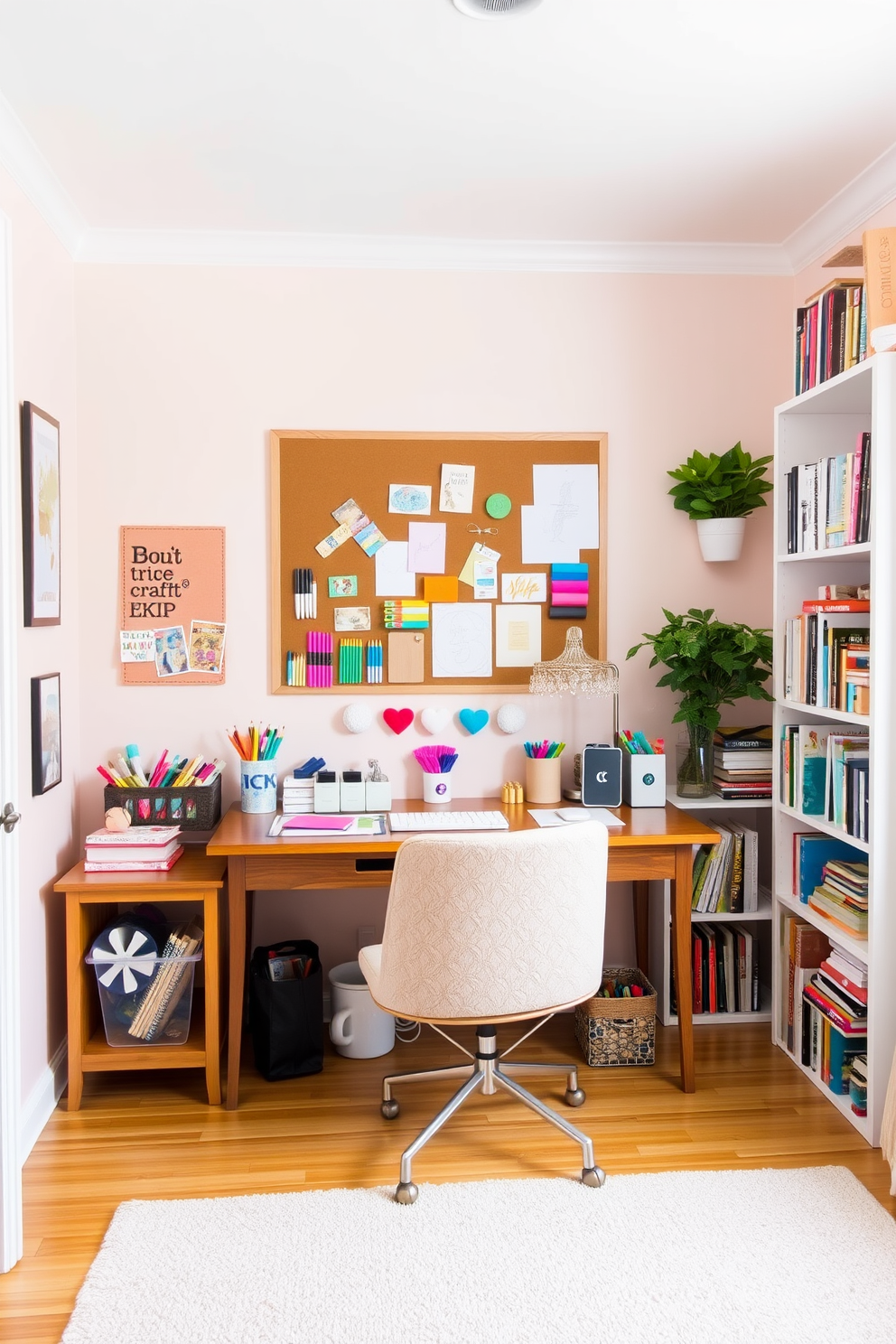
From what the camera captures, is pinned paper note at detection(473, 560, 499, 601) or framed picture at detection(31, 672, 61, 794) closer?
framed picture at detection(31, 672, 61, 794)

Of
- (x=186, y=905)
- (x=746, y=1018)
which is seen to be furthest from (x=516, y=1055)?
(x=186, y=905)

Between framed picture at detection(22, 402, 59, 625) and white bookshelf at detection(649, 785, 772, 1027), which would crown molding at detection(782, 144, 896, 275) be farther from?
framed picture at detection(22, 402, 59, 625)

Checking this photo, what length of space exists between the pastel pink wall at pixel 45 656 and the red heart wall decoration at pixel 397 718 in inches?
40.1

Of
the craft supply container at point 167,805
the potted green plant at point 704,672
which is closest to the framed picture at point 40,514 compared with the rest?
the craft supply container at point 167,805

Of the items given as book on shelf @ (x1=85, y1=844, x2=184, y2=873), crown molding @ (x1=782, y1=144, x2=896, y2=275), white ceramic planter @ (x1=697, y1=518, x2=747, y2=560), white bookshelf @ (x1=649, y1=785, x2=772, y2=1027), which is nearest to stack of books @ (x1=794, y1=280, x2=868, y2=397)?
crown molding @ (x1=782, y1=144, x2=896, y2=275)

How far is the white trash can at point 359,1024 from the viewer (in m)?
3.01

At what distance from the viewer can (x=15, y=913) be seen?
6.88ft

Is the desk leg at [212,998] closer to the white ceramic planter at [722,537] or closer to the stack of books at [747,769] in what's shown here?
the stack of books at [747,769]

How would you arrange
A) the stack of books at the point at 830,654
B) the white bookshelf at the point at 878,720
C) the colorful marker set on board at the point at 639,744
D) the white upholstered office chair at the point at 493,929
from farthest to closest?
the colorful marker set on board at the point at 639,744 → the stack of books at the point at 830,654 → the white bookshelf at the point at 878,720 → the white upholstered office chair at the point at 493,929

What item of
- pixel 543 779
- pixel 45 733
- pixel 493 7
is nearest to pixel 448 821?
pixel 543 779

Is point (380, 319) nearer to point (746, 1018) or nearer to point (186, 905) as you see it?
point (186, 905)

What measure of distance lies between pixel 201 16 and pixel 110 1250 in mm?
2612

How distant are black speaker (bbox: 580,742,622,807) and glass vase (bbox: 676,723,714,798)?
26cm

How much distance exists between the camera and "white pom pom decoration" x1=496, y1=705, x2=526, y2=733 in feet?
10.9
